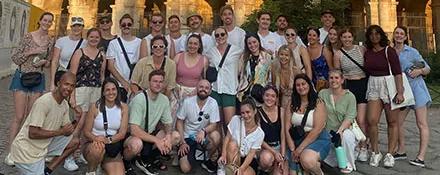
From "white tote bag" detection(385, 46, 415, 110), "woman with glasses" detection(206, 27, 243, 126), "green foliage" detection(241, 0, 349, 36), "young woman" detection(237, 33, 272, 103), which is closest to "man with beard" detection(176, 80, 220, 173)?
"woman with glasses" detection(206, 27, 243, 126)

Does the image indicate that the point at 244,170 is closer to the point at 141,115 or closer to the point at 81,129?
the point at 141,115

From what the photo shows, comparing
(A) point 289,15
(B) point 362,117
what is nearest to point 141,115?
(B) point 362,117

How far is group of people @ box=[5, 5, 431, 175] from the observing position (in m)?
4.79

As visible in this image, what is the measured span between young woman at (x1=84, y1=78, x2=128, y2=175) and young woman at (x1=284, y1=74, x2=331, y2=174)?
69.5 inches

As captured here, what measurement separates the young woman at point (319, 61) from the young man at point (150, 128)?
204 centimetres

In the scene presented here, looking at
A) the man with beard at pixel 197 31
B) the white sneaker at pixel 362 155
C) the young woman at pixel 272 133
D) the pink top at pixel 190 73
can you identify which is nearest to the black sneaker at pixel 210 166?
the young woman at pixel 272 133

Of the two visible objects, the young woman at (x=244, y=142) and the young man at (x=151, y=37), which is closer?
the young woman at (x=244, y=142)

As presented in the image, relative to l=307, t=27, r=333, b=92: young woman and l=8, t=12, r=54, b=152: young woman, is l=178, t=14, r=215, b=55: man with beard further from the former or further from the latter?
l=8, t=12, r=54, b=152: young woman

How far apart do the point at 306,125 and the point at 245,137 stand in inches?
27.8

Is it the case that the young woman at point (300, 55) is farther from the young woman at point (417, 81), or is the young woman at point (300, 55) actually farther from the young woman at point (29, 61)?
the young woman at point (29, 61)

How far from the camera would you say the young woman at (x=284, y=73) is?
213 inches

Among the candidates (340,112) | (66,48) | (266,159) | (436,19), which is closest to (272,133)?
(266,159)

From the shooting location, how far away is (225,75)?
5590 mm

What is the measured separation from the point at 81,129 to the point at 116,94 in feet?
2.29
